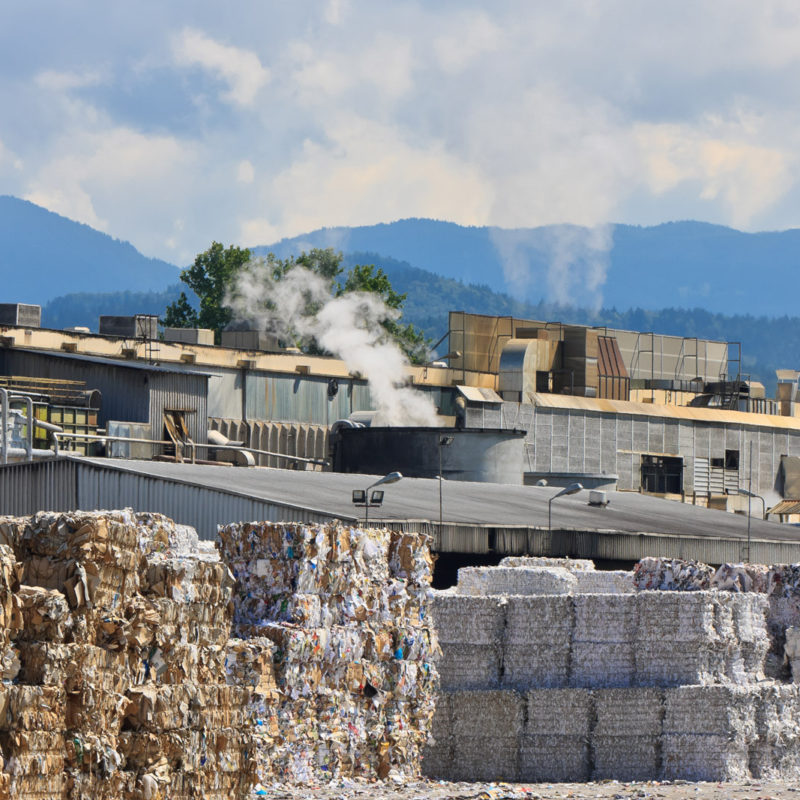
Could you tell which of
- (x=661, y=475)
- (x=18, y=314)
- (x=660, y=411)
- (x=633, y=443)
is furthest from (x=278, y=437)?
(x=660, y=411)

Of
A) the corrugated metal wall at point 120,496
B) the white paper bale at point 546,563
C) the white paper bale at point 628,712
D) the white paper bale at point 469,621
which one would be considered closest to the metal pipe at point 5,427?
the corrugated metal wall at point 120,496

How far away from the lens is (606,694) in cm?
2141

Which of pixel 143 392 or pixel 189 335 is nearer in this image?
pixel 143 392

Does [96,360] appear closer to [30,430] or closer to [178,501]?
[30,430]

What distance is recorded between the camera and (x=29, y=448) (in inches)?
1602

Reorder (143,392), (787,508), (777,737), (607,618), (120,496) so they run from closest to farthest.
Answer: (607,618), (777,737), (120,496), (143,392), (787,508)

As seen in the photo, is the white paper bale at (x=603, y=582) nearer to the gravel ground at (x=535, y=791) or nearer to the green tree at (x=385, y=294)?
the gravel ground at (x=535, y=791)

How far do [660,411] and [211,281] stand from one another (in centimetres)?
4273

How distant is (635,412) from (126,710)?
59.6 metres

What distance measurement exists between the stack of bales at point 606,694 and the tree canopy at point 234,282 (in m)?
79.5

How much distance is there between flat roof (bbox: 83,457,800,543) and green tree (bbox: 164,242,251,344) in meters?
58.7

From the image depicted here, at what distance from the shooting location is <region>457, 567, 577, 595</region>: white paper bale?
81.7ft

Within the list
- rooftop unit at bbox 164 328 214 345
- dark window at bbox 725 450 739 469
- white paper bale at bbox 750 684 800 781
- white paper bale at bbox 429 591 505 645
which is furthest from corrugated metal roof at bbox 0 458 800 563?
dark window at bbox 725 450 739 469

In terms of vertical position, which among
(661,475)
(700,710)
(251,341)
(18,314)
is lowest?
(700,710)
